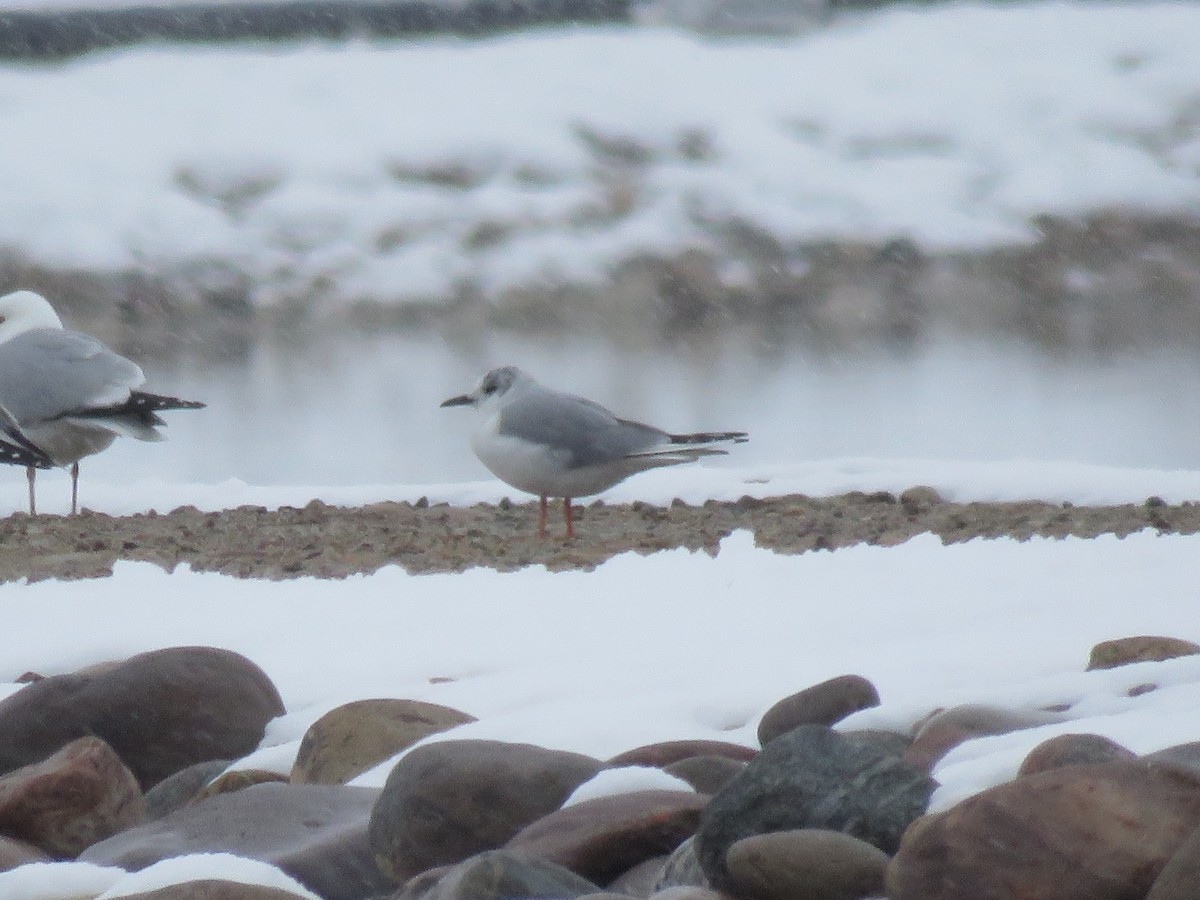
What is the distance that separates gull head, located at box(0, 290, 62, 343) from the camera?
27.5 feet

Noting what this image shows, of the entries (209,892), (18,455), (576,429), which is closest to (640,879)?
(209,892)

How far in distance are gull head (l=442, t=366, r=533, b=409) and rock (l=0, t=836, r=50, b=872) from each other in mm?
3474

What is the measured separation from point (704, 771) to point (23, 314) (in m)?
6.68

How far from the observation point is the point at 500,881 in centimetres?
196

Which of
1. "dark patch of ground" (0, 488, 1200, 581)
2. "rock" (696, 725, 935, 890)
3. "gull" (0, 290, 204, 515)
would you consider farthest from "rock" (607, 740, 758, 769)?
"gull" (0, 290, 204, 515)

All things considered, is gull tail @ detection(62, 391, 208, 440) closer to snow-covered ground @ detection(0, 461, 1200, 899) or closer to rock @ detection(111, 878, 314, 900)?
snow-covered ground @ detection(0, 461, 1200, 899)

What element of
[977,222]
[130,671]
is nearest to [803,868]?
[130,671]

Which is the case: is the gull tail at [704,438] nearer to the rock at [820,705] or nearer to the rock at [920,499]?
the rock at [920,499]

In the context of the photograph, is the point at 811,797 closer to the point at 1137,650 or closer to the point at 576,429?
the point at 1137,650

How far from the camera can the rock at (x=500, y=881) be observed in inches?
76.7

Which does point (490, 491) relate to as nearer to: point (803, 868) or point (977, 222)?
point (803, 868)

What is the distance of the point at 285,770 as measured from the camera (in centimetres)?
288

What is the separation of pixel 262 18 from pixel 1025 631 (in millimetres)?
23752

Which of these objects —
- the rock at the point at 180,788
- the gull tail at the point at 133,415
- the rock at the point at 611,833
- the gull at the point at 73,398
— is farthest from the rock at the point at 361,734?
the gull tail at the point at 133,415
